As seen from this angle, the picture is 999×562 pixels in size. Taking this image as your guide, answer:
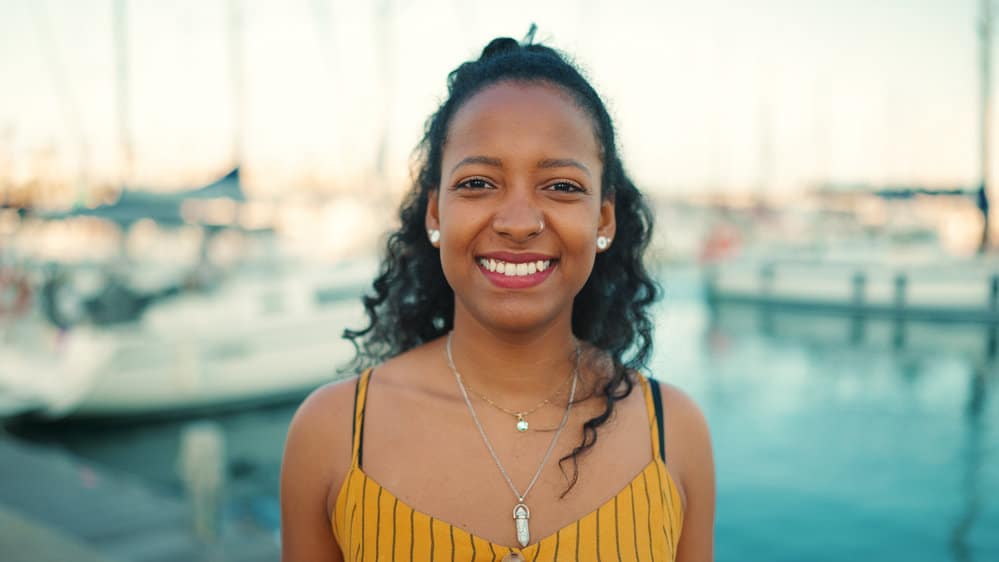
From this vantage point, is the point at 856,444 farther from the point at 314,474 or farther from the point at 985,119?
the point at 985,119

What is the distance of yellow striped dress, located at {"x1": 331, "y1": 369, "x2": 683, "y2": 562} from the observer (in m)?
1.53

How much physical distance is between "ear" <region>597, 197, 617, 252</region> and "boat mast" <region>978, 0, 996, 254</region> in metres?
25.1

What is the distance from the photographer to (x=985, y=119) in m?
24.7

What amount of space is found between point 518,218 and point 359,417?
1.99 feet

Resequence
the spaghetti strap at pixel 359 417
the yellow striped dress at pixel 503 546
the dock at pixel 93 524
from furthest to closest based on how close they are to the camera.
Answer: the dock at pixel 93 524 < the spaghetti strap at pixel 359 417 < the yellow striped dress at pixel 503 546

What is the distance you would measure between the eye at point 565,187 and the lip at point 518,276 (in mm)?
152

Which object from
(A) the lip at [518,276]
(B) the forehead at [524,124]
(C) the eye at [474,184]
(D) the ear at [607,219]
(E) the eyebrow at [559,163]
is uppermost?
(B) the forehead at [524,124]

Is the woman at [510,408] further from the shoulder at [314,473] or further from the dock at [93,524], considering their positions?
the dock at [93,524]

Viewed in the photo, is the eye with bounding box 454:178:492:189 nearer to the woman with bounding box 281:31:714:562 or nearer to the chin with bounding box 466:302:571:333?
the woman with bounding box 281:31:714:562

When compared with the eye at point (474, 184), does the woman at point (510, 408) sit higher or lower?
lower

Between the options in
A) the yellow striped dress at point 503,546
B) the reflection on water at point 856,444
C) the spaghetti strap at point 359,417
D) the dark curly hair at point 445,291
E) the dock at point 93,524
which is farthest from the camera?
the reflection on water at point 856,444

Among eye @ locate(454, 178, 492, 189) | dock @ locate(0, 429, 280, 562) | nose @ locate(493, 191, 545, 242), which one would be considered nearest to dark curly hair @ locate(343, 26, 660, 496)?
eye @ locate(454, 178, 492, 189)

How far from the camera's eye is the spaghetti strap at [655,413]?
5.67 ft

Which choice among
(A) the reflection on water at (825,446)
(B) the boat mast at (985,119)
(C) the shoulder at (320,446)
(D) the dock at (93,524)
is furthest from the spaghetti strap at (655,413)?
(B) the boat mast at (985,119)
